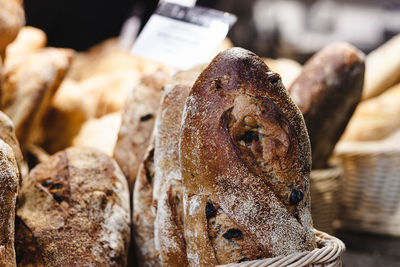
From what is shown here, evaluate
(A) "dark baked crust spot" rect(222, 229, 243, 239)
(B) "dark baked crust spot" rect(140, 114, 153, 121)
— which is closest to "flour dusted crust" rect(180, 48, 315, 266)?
(A) "dark baked crust spot" rect(222, 229, 243, 239)

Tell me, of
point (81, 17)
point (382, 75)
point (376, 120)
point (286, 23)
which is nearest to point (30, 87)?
point (81, 17)

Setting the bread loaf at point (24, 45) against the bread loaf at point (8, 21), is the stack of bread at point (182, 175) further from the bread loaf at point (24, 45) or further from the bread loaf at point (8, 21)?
the bread loaf at point (24, 45)

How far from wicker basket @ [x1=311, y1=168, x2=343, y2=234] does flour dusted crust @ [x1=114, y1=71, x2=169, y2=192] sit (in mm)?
695

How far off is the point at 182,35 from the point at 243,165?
2.66ft

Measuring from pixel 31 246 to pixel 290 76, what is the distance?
170 cm

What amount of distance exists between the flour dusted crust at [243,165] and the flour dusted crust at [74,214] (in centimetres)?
26

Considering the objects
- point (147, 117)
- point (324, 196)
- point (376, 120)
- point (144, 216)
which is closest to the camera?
point (144, 216)

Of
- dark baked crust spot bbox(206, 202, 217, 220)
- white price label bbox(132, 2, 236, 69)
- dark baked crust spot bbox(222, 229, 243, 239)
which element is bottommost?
dark baked crust spot bbox(222, 229, 243, 239)

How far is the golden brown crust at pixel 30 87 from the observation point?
1501 millimetres

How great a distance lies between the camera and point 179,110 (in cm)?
108

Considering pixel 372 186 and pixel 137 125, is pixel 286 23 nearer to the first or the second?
pixel 372 186

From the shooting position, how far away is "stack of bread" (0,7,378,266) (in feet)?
2.76

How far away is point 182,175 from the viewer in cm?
92

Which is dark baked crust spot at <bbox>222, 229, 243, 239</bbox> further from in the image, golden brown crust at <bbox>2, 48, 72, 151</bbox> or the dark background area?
the dark background area
